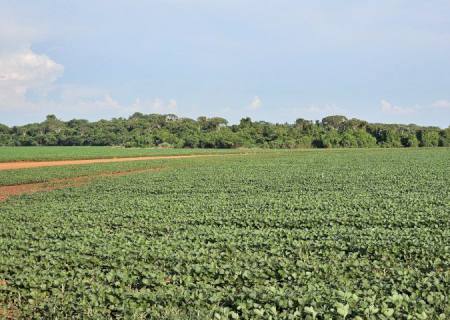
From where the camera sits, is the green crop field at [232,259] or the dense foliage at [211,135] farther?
the dense foliage at [211,135]

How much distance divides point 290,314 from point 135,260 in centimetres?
490

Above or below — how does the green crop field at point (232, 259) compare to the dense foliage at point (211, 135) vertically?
below

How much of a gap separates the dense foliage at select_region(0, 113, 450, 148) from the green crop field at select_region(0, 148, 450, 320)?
362 feet

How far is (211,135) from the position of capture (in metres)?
133

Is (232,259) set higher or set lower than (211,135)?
lower

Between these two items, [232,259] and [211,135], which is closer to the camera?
[232,259]

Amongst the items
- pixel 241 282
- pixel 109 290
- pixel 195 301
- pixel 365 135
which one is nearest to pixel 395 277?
pixel 241 282

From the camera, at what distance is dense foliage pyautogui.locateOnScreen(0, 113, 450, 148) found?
132 meters

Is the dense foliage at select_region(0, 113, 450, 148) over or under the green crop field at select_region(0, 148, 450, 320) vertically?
over

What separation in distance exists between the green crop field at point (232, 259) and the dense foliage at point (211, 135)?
11022 cm

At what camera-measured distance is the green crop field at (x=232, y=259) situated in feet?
23.9

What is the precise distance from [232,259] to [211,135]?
12290cm

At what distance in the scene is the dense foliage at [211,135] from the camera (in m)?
132

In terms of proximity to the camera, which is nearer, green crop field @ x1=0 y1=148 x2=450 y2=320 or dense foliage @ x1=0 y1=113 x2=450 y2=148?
green crop field @ x1=0 y1=148 x2=450 y2=320
